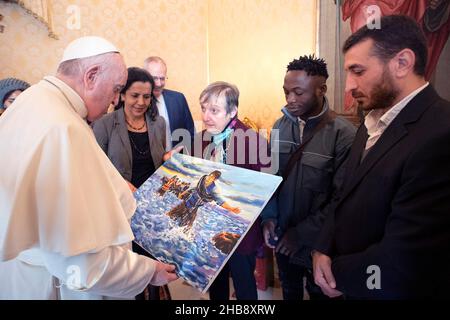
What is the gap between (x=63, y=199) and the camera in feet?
3.52

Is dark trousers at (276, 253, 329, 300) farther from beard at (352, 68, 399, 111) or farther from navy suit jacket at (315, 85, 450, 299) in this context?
beard at (352, 68, 399, 111)

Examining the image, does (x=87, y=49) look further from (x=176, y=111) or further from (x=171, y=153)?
(x=176, y=111)

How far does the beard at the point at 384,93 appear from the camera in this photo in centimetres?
125

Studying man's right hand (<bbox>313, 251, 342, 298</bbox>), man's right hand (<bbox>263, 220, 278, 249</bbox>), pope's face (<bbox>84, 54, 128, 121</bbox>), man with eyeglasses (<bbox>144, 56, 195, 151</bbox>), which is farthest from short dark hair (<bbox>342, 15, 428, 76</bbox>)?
man with eyeglasses (<bbox>144, 56, 195, 151</bbox>)

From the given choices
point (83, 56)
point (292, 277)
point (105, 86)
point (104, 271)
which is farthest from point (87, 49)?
point (292, 277)

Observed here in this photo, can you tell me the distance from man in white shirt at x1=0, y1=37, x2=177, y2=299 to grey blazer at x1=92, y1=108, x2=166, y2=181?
3.45 feet

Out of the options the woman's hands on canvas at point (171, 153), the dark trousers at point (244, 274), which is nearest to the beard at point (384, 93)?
the dark trousers at point (244, 274)

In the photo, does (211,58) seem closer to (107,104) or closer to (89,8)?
(89,8)

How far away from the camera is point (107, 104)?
1.44 metres

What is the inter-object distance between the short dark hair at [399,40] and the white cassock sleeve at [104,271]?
1368mm

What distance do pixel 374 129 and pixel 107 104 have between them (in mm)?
1295

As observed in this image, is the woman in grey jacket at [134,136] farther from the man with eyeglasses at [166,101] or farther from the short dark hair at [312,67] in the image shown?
the short dark hair at [312,67]

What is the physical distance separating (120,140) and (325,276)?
1.80 metres

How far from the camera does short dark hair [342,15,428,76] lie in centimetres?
123
